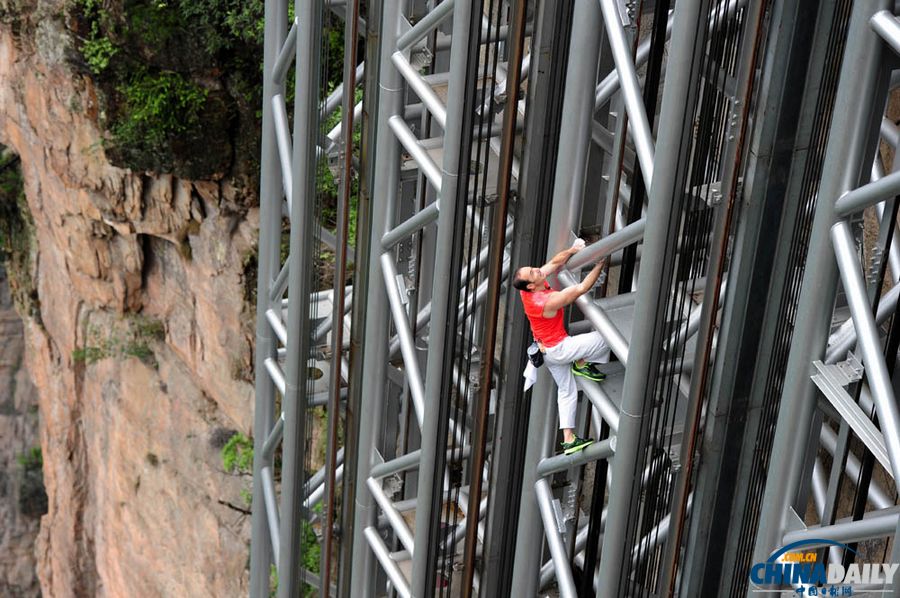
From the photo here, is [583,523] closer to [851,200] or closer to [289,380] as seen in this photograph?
[289,380]

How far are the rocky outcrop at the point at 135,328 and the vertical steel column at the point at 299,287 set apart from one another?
6025 millimetres

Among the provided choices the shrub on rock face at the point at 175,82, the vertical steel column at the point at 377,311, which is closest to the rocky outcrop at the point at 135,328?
the shrub on rock face at the point at 175,82

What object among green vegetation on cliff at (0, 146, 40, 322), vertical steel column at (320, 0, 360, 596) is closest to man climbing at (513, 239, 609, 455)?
vertical steel column at (320, 0, 360, 596)

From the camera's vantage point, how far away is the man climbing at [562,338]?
5797 mm

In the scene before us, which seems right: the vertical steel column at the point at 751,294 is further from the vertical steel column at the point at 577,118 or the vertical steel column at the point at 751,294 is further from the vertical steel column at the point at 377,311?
the vertical steel column at the point at 377,311

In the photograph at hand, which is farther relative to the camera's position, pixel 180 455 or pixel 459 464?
pixel 180 455

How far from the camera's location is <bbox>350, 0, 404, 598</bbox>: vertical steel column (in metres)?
7.17

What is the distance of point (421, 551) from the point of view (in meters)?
7.38

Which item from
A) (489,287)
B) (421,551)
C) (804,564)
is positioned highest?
(489,287)

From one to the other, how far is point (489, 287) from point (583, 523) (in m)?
2.30

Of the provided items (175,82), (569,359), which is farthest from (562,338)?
(175,82)

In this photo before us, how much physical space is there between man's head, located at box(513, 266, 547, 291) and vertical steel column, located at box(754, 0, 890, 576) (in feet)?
4.83

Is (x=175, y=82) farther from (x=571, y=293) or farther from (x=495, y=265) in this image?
(x=571, y=293)

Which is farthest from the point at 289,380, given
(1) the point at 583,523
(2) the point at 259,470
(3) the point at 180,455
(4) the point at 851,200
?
(3) the point at 180,455
